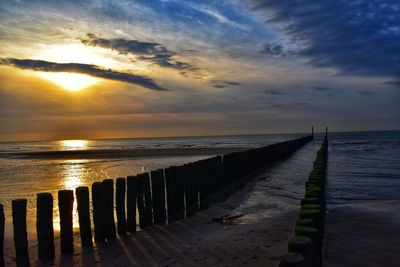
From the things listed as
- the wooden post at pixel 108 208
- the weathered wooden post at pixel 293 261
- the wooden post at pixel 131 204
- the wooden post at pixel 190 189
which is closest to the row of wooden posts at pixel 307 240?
the weathered wooden post at pixel 293 261

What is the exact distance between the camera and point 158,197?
8625 mm

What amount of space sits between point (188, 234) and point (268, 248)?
1.69 m

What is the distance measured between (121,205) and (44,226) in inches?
63.4

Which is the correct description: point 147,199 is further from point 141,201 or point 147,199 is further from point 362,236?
point 362,236

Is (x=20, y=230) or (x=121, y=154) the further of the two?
(x=121, y=154)

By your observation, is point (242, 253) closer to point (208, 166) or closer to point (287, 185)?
point (208, 166)

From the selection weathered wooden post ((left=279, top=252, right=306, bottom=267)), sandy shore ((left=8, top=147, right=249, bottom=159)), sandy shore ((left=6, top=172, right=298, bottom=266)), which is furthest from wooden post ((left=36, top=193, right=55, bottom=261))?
sandy shore ((left=8, top=147, right=249, bottom=159))

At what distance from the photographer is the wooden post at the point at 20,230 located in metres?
5.86

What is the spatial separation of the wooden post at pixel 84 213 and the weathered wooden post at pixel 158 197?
1.90 meters

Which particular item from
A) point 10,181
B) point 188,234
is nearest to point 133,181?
point 188,234

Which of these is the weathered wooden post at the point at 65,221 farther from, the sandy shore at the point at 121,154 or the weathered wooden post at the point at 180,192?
the sandy shore at the point at 121,154

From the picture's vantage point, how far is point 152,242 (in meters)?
6.96

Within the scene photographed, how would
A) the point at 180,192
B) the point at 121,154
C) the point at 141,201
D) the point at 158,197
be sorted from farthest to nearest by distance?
the point at 121,154 → the point at 180,192 → the point at 158,197 → the point at 141,201

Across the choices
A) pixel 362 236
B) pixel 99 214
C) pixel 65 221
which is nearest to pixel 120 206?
pixel 99 214
